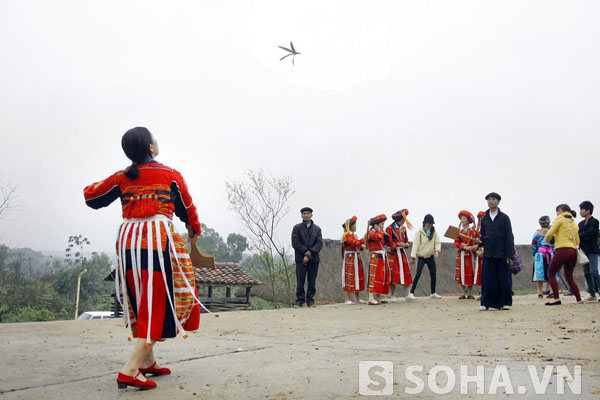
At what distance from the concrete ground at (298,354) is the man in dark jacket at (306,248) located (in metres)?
3.64

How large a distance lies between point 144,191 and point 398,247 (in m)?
8.58

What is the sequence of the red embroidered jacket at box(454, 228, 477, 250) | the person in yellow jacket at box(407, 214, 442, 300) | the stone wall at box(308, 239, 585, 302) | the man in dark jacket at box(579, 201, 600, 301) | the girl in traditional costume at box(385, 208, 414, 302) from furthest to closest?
the stone wall at box(308, 239, 585, 302), the person in yellow jacket at box(407, 214, 442, 300), the girl in traditional costume at box(385, 208, 414, 302), the red embroidered jacket at box(454, 228, 477, 250), the man in dark jacket at box(579, 201, 600, 301)

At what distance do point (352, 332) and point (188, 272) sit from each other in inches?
118

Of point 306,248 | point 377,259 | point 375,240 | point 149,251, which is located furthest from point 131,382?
point 377,259

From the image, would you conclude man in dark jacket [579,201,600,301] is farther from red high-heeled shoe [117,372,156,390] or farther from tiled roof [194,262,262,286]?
tiled roof [194,262,262,286]

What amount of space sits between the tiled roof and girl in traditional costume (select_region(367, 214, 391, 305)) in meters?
10.6

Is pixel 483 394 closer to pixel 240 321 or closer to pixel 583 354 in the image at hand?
pixel 583 354

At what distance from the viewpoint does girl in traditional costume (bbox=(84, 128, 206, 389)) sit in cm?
355

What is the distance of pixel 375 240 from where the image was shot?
11273mm

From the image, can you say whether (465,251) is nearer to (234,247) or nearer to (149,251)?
(149,251)

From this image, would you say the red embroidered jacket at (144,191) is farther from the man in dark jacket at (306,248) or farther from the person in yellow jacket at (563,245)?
the man in dark jacket at (306,248)

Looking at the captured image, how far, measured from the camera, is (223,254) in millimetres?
59000

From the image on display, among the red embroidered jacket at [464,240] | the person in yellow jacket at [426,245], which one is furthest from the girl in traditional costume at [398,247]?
the red embroidered jacket at [464,240]

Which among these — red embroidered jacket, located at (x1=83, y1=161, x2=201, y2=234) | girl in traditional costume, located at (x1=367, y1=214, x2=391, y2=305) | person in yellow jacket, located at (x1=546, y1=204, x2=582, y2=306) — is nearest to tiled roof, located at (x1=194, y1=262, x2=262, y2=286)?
girl in traditional costume, located at (x1=367, y1=214, x2=391, y2=305)
